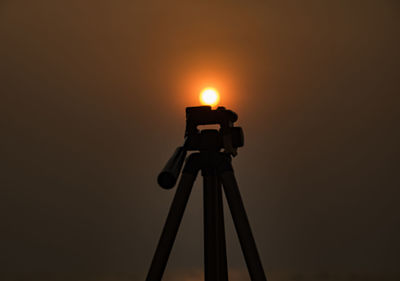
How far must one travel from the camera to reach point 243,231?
70 centimetres

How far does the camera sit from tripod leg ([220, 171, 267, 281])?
2.21ft

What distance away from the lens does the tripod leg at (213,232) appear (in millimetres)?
776

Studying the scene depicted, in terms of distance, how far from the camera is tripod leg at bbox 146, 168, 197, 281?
715 millimetres

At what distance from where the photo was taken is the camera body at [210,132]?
0.78 metres

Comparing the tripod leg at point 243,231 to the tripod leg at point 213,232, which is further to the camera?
the tripod leg at point 213,232

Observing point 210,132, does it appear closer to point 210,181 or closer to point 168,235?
point 210,181

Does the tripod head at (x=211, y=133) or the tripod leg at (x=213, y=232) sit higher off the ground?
the tripod head at (x=211, y=133)

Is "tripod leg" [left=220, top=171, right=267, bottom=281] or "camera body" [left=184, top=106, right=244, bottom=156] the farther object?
"camera body" [left=184, top=106, right=244, bottom=156]

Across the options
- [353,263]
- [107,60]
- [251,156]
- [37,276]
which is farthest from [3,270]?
[353,263]

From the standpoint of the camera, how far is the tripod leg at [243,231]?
0.67 metres

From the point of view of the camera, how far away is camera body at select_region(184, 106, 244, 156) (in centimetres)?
78

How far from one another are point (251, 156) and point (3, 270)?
4.30ft

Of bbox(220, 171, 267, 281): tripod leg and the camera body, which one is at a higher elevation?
the camera body

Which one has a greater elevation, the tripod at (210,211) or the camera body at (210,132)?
the camera body at (210,132)
